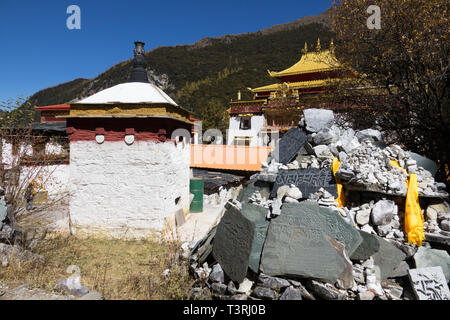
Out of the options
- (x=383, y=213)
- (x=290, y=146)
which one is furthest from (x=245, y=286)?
(x=290, y=146)

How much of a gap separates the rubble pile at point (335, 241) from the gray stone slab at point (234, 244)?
17mm

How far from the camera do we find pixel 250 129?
30.5 metres

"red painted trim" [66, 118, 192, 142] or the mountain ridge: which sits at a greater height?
the mountain ridge

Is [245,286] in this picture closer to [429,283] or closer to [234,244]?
[234,244]

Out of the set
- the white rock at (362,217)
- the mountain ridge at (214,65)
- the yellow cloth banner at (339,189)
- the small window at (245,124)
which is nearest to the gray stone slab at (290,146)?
the yellow cloth banner at (339,189)

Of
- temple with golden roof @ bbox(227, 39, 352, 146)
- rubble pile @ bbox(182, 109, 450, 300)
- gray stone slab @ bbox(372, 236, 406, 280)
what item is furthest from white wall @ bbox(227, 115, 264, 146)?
gray stone slab @ bbox(372, 236, 406, 280)

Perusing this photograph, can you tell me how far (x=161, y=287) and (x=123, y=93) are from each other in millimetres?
5485

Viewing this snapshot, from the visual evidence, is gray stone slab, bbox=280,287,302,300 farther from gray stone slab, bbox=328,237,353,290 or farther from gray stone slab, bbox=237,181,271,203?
gray stone slab, bbox=237,181,271,203

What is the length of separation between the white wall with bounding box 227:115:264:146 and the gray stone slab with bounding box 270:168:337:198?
2320 cm

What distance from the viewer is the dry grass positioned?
4477mm

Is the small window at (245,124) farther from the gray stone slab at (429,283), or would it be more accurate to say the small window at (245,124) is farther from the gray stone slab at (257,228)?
the gray stone slab at (429,283)

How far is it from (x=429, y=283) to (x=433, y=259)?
0.52 meters
